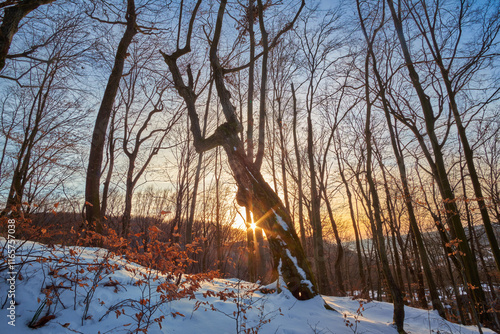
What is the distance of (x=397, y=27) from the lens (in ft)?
20.9

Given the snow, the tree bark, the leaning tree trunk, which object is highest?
the tree bark

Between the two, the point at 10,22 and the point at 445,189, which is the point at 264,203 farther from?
the point at 10,22

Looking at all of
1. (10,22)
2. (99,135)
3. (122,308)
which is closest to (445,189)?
(122,308)

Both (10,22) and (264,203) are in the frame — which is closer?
(10,22)

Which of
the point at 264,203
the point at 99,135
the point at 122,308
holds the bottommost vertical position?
the point at 122,308

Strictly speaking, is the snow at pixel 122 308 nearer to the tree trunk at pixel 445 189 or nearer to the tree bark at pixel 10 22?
the tree bark at pixel 10 22

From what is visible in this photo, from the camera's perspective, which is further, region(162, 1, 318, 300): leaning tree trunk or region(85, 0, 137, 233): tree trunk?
region(85, 0, 137, 233): tree trunk

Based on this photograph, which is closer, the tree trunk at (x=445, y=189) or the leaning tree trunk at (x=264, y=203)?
the leaning tree trunk at (x=264, y=203)

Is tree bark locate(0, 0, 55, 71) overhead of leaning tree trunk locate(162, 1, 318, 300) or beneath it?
overhead

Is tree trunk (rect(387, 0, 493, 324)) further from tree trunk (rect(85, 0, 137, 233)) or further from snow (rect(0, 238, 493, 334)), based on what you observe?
tree trunk (rect(85, 0, 137, 233))

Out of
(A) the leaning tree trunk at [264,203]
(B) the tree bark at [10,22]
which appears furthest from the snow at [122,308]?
(B) the tree bark at [10,22]

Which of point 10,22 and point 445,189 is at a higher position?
point 10,22

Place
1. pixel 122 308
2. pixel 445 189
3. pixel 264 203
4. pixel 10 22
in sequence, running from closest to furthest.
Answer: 1. pixel 122 308
2. pixel 10 22
3. pixel 264 203
4. pixel 445 189

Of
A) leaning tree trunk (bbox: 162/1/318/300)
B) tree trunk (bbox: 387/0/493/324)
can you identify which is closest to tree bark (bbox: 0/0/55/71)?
leaning tree trunk (bbox: 162/1/318/300)
